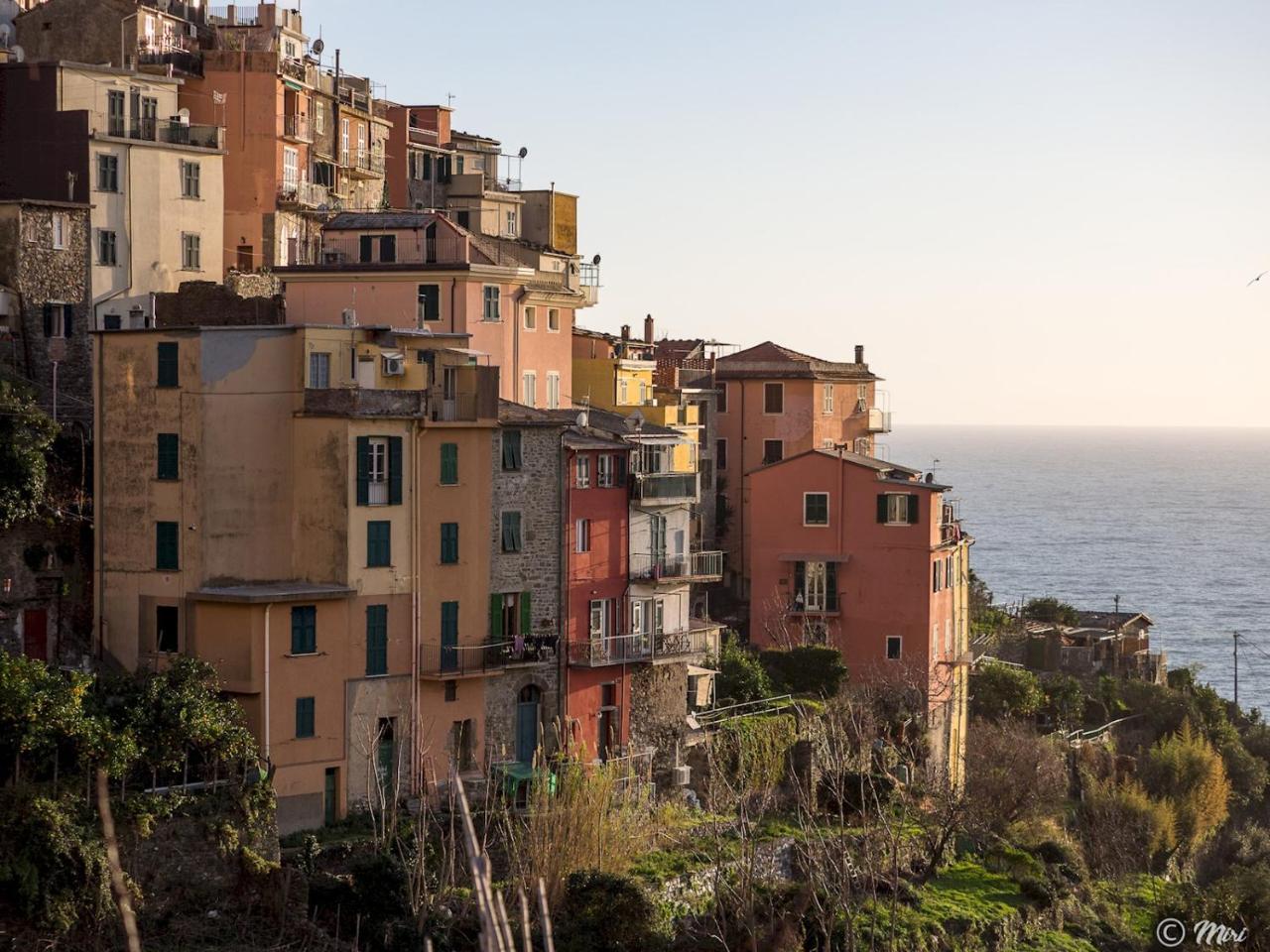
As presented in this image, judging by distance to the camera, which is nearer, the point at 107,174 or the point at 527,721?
the point at 527,721

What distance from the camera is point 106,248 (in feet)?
167

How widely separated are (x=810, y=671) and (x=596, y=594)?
33.4ft

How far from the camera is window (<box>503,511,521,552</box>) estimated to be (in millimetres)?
46287

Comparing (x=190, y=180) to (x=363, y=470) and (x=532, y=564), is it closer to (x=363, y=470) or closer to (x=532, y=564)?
(x=363, y=470)

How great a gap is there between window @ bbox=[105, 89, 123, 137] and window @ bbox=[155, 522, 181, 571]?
14.2 meters

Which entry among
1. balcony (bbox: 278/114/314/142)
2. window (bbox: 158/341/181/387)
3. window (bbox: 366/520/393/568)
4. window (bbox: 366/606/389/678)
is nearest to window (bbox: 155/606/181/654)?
window (bbox: 366/606/389/678)

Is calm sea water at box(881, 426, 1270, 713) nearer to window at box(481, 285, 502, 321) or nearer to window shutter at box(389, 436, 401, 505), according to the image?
window at box(481, 285, 502, 321)

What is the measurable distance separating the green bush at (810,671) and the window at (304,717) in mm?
17779

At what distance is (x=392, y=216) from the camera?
5459 cm

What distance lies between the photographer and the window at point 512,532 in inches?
1822

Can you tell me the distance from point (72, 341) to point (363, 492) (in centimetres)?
1036

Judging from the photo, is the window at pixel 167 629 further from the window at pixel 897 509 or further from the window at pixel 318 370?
the window at pixel 897 509

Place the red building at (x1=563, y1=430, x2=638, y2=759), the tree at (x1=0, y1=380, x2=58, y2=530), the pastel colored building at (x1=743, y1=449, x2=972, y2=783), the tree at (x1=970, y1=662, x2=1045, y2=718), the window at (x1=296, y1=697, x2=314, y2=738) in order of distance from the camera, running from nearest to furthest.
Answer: the window at (x1=296, y1=697, x2=314, y2=738)
the tree at (x1=0, y1=380, x2=58, y2=530)
the red building at (x1=563, y1=430, x2=638, y2=759)
the pastel colored building at (x1=743, y1=449, x2=972, y2=783)
the tree at (x1=970, y1=662, x2=1045, y2=718)

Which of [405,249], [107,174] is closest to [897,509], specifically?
[405,249]
